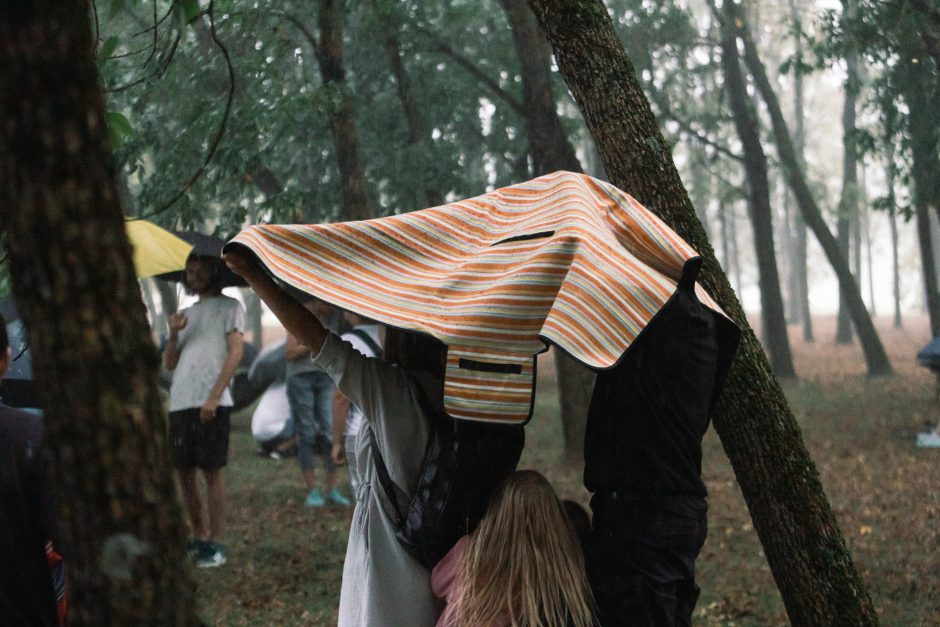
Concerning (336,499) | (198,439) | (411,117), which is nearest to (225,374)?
(198,439)

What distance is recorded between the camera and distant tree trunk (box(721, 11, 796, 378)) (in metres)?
21.9

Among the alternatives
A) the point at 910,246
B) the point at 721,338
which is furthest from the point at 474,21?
the point at 910,246

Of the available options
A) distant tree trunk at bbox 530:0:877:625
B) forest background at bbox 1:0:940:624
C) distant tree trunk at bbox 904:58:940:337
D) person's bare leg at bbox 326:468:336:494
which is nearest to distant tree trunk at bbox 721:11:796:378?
forest background at bbox 1:0:940:624

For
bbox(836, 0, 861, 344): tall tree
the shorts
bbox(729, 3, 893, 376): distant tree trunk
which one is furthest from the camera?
bbox(729, 3, 893, 376): distant tree trunk

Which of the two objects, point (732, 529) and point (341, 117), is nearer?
point (732, 529)

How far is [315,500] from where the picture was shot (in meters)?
10.5

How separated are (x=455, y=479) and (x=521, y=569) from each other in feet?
1.11

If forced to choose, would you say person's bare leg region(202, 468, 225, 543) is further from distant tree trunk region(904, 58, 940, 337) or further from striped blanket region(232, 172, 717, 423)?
distant tree trunk region(904, 58, 940, 337)

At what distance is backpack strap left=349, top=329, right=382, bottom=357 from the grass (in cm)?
174

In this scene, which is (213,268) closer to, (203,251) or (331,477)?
(203,251)

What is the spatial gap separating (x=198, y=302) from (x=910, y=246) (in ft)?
243

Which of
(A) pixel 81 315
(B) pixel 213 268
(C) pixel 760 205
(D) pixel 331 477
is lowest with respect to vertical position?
(D) pixel 331 477

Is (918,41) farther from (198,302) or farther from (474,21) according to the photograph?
(198,302)

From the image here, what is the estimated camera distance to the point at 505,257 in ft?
10.9
